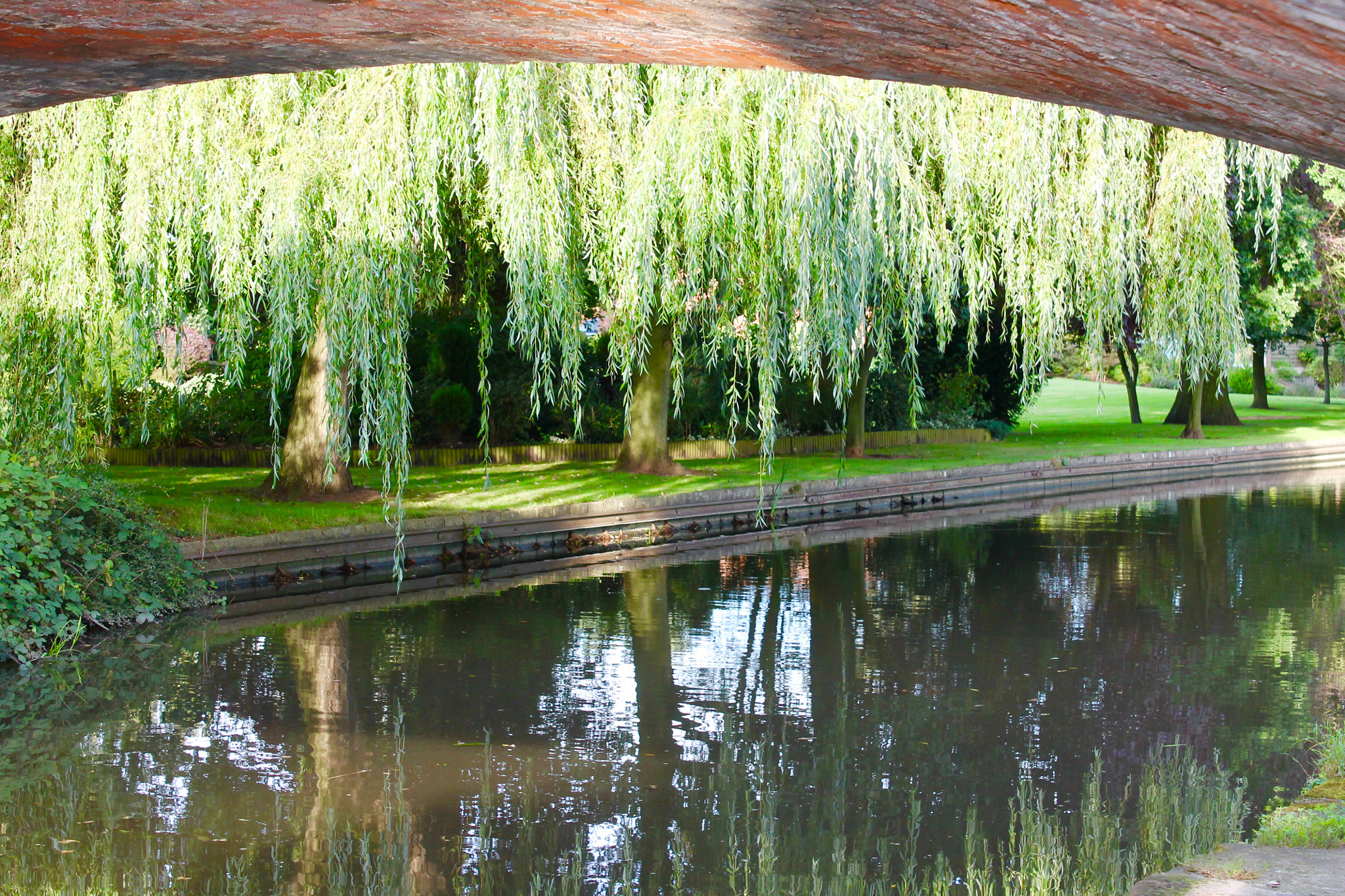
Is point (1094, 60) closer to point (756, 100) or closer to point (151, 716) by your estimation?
point (756, 100)

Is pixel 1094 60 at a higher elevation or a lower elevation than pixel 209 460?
higher

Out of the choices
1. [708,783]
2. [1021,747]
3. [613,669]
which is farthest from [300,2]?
[613,669]

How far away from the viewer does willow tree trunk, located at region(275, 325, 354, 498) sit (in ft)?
45.3

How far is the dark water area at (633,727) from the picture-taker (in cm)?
561

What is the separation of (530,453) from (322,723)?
1245cm

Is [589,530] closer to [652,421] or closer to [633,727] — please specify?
[652,421]

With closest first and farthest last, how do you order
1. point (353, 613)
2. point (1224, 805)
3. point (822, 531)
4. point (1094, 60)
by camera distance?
point (1094, 60)
point (1224, 805)
point (353, 613)
point (822, 531)

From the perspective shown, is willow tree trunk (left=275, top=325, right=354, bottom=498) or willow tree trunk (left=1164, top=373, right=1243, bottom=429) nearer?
willow tree trunk (left=275, top=325, right=354, bottom=498)

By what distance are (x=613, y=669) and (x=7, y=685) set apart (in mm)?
4161

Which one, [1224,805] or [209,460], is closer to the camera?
[1224,805]

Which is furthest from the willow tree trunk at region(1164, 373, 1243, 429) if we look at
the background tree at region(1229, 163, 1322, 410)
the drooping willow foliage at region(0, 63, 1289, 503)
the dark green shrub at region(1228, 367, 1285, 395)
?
the drooping willow foliage at region(0, 63, 1289, 503)

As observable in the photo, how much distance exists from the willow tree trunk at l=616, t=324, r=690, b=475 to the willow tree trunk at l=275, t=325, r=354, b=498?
16.7 feet

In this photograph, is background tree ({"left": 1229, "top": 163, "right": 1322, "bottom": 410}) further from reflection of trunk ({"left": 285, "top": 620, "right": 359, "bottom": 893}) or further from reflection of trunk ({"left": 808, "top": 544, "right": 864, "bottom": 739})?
reflection of trunk ({"left": 285, "top": 620, "right": 359, "bottom": 893})

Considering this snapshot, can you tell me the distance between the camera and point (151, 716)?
25.2 feet
